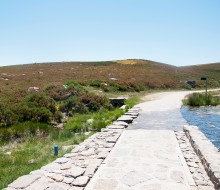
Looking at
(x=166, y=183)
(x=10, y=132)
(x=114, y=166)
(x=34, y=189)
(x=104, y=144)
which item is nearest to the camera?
(x=34, y=189)

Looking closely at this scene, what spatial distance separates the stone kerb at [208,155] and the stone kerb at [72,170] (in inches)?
86.0

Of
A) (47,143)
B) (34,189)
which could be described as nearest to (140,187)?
(34,189)

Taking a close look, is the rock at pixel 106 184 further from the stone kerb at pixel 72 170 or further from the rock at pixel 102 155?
the rock at pixel 102 155

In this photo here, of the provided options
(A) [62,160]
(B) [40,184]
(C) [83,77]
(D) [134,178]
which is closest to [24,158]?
(A) [62,160]

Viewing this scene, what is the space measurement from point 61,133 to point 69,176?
5.66 meters

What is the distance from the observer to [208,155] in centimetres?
611

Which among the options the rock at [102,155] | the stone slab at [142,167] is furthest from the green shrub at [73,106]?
the rock at [102,155]

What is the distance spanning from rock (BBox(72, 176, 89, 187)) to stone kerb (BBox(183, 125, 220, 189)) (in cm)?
231

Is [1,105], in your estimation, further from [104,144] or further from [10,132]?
[104,144]

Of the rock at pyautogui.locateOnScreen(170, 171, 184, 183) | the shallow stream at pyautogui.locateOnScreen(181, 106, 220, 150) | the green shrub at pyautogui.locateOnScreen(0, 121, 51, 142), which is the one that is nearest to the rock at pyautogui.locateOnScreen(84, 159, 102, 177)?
the rock at pyautogui.locateOnScreen(170, 171, 184, 183)

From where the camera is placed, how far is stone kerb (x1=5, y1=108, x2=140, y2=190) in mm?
4879

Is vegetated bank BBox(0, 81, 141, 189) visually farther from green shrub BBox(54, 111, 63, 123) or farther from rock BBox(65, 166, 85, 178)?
rock BBox(65, 166, 85, 178)

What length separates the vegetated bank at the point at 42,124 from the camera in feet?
24.9

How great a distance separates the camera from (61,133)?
10938 mm
